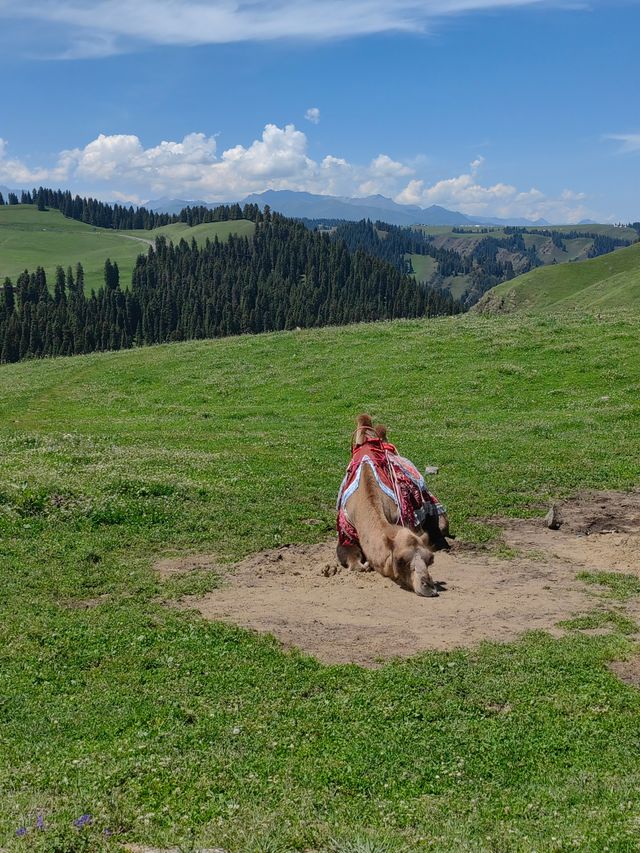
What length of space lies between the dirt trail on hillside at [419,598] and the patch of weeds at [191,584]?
0.24 meters

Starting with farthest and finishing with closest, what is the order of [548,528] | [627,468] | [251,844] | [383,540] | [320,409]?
[320,409]
[627,468]
[548,528]
[383,540]
[251,844]

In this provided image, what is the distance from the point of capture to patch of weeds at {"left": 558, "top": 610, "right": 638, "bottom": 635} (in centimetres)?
1107

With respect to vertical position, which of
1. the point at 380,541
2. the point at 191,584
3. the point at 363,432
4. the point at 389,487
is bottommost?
the point at 191,584

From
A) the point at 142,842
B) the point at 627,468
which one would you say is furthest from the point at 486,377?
the point at 142,842

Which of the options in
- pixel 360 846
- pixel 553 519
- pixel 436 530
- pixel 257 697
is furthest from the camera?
pixel 553 519

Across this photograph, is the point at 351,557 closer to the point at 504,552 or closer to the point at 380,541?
the point at 380,541

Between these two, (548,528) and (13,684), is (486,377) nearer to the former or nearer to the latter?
(548,528)

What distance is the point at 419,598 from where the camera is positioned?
12266mm

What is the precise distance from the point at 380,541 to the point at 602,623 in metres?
3.81

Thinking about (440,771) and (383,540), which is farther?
(383,540)

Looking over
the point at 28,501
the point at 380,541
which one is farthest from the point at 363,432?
the point at 28,501

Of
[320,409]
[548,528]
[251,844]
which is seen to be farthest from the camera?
[320,409]

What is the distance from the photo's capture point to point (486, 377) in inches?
1340

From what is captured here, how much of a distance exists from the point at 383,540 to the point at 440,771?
5.84m
